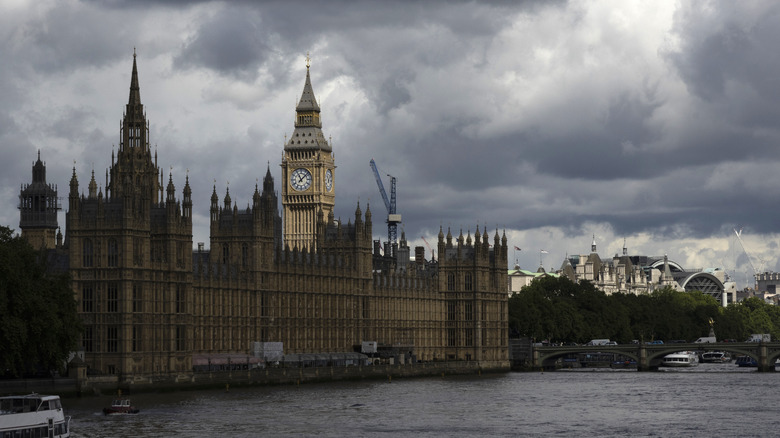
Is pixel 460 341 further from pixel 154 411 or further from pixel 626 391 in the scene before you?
pixel 154 411

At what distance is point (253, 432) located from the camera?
100250 mm

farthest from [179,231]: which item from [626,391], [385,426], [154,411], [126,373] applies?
[626,391]

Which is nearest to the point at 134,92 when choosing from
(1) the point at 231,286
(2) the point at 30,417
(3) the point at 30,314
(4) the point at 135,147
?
(4) the point at 135,147

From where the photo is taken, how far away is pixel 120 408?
10838 cm

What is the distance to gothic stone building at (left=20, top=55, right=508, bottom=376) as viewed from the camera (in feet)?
418

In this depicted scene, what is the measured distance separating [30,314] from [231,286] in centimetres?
3951

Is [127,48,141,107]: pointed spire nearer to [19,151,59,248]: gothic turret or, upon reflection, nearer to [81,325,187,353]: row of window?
[19,151,59,248]: gothic turret

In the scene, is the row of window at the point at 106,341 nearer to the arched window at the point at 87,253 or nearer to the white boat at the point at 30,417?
the arched window at the point at 87,253

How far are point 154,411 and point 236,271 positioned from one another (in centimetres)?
4004

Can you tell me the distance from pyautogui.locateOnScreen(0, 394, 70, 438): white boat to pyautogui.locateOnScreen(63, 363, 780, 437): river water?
26.0ft

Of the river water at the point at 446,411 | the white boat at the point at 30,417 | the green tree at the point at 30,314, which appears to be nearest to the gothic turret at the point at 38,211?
the river water at the point at 446,411

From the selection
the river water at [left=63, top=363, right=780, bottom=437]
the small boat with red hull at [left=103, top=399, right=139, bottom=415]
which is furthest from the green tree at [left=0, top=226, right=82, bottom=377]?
the small boat with red hull at [left=103, top=399, right=139, bottom=415]

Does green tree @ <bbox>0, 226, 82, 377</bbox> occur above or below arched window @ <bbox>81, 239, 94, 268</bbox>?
below

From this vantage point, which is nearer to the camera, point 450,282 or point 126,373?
point 126,373
